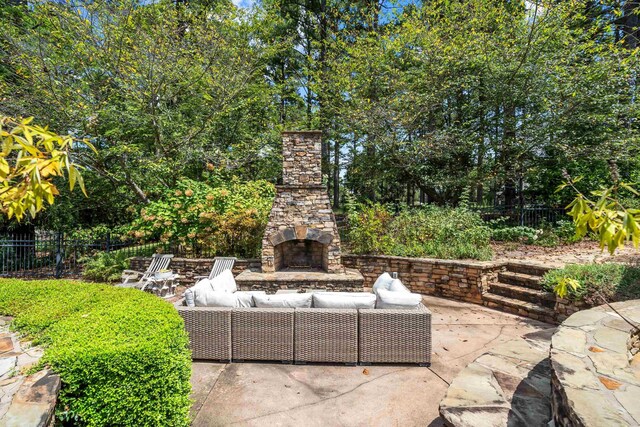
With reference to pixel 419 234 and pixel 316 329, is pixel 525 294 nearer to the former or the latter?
pixel 419 234

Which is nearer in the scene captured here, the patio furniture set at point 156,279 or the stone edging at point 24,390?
the stone edging at point 24,390

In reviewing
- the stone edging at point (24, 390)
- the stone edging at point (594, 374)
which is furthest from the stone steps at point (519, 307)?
the stone edging at point (24, 390)

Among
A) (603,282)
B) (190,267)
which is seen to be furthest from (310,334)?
(190,267)

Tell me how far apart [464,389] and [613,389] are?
92cm

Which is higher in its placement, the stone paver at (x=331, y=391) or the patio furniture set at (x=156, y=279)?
the patio furniture set at (x=156, y=279)

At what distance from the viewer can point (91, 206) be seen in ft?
31.2

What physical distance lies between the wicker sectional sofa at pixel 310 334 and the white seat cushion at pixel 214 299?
0.11m

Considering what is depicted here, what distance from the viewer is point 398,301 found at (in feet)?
11.9

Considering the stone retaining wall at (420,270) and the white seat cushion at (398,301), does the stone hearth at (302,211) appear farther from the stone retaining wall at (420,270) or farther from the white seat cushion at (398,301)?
the white seat cushion at (398,301)

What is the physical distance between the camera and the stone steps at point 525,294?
16.1 feet

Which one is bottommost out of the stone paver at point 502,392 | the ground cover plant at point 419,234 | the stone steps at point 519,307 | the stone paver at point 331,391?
the stone paver at point 331,391

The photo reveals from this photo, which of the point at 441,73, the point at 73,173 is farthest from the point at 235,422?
the point at 441,73

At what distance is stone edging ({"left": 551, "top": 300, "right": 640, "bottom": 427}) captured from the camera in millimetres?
1618

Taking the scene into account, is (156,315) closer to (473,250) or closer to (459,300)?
(459,300)
